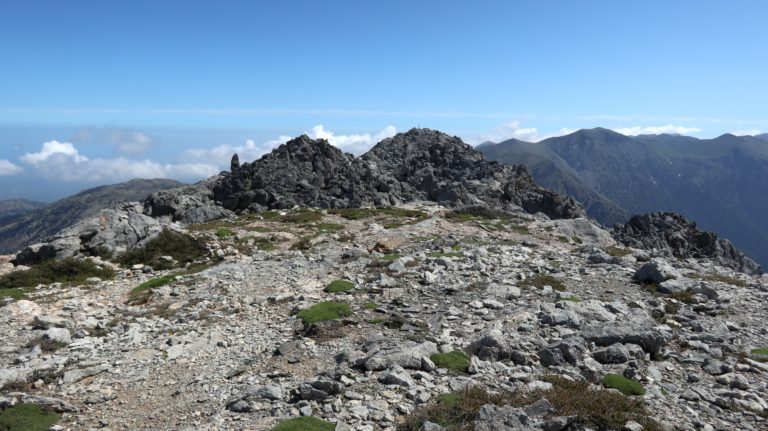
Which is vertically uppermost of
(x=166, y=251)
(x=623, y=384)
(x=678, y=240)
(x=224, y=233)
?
(x=224, y=233)

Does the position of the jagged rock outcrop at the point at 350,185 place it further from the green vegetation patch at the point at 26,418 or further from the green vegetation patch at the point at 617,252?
the green vegetation patch at the point at 26,418

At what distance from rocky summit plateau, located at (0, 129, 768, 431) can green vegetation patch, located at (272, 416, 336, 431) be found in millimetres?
40

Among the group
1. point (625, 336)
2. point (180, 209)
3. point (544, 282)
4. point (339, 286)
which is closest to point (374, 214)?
point (180, 209)

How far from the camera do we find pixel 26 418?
35.3ft

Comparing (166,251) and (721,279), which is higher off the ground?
(166,251)

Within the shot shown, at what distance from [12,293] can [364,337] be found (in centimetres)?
1755

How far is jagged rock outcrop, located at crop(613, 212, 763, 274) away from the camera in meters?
78.6

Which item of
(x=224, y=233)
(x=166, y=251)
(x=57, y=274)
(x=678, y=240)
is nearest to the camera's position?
(x=57, y=274)

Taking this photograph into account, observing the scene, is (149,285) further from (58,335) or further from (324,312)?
(324,312)

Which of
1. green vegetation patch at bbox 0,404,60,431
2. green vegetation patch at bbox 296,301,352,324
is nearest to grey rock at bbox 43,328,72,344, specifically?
green vegetation patch at bbox 0,404,60,431

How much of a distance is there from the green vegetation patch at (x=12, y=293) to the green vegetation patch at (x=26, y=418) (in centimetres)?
1275

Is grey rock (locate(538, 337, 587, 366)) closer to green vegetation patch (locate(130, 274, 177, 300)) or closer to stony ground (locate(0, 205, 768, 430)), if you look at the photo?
stony ground (locate(0, 205, 768, 430))

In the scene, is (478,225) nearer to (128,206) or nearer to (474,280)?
(474,280)

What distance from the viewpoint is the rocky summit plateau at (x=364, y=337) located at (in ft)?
35.7
